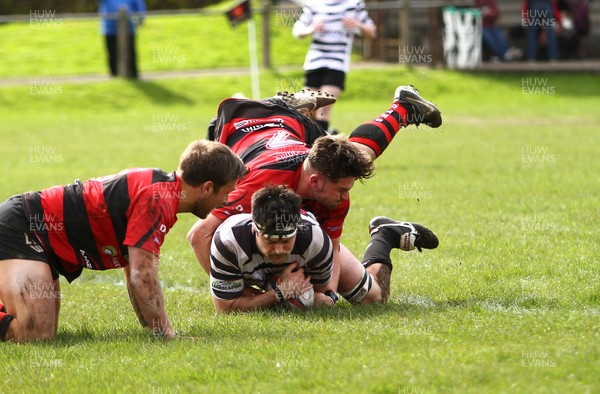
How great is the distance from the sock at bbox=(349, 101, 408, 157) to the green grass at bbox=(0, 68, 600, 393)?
3.18ft

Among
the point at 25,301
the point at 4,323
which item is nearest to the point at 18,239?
the point at 25,301

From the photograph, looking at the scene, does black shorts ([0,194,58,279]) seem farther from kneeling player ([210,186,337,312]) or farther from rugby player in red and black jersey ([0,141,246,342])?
kneeling player ([210,186,337,312])

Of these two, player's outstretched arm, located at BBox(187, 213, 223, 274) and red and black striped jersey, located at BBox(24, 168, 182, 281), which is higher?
red and black striped jersey, located at BBox(24, 168, 182, 281)

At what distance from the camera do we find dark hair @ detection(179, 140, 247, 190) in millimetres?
5426

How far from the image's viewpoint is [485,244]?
7844 mm

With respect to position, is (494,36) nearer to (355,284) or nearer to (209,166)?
(355,284)

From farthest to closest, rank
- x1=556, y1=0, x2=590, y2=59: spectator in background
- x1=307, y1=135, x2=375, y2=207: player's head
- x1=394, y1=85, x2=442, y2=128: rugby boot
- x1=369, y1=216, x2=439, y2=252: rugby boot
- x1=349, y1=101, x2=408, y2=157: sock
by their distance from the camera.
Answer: x1=556, y1=0, x2=590, y2=59: spectator in background < x1=394, y1=85, x2=442, y2=128: rugby boot < x1=369, y1=216, x2=439, y2=252: rugby boot < x1=349, y1=101, x2=408, y2=157: sock < x1=307, y1=135, x2=375, y2=207: player's head

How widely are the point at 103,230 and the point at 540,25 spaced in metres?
20.4

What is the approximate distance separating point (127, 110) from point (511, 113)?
8022 mm

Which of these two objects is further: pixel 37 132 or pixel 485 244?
pixel 37 132

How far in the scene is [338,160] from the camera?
19.9ft

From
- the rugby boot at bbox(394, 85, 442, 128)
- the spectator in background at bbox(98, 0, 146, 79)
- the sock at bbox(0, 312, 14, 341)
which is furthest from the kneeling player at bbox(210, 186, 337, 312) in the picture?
the spectator in background at bbox(98, 0, 146, 79)

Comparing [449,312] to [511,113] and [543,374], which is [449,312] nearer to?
[543,374]

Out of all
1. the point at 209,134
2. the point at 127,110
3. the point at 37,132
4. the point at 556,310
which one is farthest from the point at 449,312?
the point at 127,110
